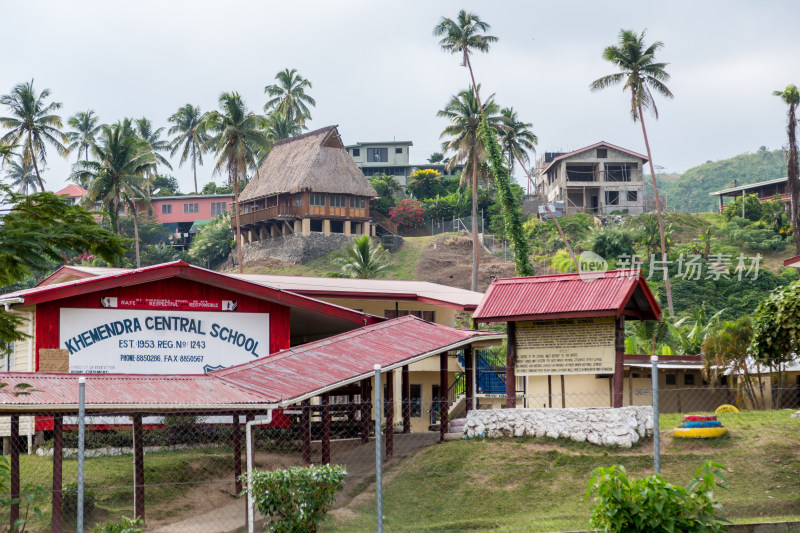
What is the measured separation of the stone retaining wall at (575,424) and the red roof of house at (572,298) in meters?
1.98

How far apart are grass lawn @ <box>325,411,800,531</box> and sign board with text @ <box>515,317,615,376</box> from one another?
1.64 metres

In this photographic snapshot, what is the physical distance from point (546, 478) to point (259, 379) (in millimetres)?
5616

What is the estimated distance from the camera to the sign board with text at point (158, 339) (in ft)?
72.9

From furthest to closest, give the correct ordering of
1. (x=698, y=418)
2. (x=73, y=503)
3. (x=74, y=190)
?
(x=74, y=190) → (x=698, y=418) → (x=73, y=503)

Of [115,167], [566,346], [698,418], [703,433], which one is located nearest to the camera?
[703,433]

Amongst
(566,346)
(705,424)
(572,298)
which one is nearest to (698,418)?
(705,424)

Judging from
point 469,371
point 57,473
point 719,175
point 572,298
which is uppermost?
point 719,175

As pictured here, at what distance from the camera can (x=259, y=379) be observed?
1792cm

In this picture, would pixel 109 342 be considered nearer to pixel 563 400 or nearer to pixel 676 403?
pixel 563 400

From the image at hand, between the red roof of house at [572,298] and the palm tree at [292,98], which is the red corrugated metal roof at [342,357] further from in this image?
the palm tree at [292,98]

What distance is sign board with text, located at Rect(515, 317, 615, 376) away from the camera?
1978 centimetres

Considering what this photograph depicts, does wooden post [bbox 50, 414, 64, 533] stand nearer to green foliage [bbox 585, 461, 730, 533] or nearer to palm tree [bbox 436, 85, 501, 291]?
green foliage [bbox 585, 461, 730, 533]

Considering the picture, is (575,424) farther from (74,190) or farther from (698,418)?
(74,190)

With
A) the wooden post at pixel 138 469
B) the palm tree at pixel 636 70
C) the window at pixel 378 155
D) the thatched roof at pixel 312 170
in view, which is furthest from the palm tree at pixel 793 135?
the window at pixel 378 155
